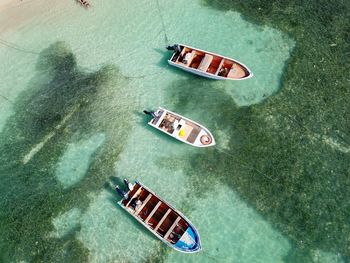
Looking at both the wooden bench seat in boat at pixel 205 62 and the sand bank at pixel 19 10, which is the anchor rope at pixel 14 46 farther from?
the wooden bench seat in boat at pixel 205 62

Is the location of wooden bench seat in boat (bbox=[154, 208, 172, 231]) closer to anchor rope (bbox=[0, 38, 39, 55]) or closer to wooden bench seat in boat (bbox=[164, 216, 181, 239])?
wooden bench seat in boat (bbox=[164, 216, 181, 239])

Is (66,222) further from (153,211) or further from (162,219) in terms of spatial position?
(162,219)

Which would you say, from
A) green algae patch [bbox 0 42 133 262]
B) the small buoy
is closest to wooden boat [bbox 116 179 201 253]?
green algae patch [bbox 0 42 133 262]

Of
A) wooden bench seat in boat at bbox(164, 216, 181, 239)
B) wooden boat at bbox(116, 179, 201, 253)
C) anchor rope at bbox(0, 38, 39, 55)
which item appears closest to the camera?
wooden boat at bbox(116, 179, 201, 253)

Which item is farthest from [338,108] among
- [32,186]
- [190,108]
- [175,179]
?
[32,186]

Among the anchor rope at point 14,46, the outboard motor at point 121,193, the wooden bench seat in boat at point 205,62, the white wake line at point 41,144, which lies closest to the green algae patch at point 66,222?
the outboard motor at point 121,193

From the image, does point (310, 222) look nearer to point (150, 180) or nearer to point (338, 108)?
point (338, 108)

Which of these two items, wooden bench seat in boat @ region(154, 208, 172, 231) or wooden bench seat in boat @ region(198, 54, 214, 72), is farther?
wooden bench seat in boat @ region(198, 54, 214, 72)
